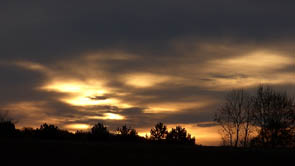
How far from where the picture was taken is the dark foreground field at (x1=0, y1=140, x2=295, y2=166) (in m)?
39.2

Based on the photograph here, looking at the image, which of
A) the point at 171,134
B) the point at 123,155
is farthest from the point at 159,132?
the point at 123,155

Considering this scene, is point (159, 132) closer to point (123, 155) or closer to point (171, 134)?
point (171, 134)

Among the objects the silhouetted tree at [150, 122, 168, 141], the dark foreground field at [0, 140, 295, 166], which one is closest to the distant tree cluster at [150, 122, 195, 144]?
the silhouetted tree at [150, 122, 168, 141]

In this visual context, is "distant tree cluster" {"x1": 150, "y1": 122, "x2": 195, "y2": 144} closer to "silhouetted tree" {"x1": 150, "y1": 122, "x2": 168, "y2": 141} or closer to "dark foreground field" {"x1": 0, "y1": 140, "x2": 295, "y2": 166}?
"silhouetted tree" {"x1": 150, "y1": 122, "x2": 168, "y2": 141}

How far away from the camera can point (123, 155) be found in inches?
1612

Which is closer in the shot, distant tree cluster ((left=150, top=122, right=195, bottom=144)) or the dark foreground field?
the dark foreground field

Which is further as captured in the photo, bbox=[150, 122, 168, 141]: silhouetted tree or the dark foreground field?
bbox=[150, 122, 168, 141]: silhouetted tree

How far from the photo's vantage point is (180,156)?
42.2 m

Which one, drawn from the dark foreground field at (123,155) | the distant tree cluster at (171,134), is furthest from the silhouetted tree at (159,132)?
the dark foreground field at (123,155)

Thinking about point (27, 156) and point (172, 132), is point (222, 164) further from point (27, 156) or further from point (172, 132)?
point (172, 132)

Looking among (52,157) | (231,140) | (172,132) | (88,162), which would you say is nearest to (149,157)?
(88,162)

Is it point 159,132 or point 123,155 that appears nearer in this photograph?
point 123,155

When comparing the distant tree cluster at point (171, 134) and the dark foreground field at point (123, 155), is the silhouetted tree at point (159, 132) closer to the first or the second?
the distant tree cluster at point (171, 134)

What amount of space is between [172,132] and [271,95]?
44.2m
